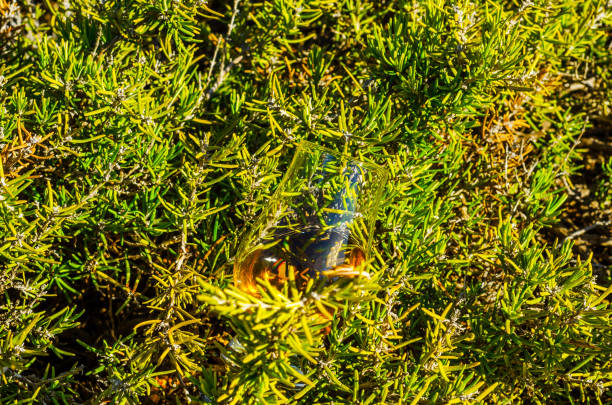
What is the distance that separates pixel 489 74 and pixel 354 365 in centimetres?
66

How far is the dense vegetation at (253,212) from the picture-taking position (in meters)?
0.98

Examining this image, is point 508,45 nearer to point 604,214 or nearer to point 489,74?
point 489,74

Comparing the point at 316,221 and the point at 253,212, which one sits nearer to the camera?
the point at 316,221

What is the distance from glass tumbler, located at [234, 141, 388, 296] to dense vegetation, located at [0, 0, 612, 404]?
0.07 metres

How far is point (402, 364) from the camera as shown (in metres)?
1.00

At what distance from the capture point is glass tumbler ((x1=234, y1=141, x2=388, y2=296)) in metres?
0.92

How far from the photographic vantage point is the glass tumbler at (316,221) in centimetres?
92

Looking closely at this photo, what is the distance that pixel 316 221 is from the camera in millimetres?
981

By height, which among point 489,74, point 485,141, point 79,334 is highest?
point 489,74

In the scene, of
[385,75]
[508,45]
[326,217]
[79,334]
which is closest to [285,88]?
[385,75]

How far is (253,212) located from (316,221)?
0.17 meters

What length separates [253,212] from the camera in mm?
1087

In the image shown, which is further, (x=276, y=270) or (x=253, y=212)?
(x=253, y=212)

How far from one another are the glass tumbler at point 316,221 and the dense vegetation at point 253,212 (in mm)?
72
